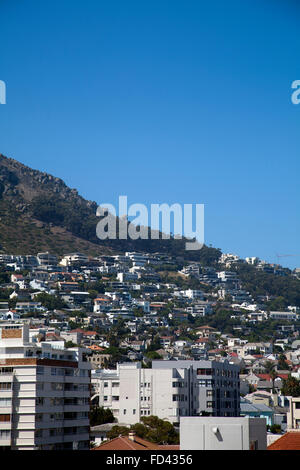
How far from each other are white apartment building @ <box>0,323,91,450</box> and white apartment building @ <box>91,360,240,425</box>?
50.5 feet

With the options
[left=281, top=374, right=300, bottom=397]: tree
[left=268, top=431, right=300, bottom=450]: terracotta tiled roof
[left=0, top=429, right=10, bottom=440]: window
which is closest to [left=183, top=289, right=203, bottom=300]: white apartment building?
[left=281, top=374, right=300, bottom=397]: tree

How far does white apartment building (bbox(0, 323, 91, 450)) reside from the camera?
125 ft

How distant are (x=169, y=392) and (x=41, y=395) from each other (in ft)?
71.3

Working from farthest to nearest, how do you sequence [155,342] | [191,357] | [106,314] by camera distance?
[106,314], [155,342], [191,357]

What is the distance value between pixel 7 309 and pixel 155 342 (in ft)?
77.4

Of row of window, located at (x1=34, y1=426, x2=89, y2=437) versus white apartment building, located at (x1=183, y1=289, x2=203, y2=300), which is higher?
white apartment building, located at (x1=183, y1=289, x2=203, y2=300)

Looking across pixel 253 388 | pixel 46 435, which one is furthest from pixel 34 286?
pixel 46 435

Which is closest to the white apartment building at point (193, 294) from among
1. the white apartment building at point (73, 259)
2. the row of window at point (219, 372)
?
the white apartment building at point (73, 259)

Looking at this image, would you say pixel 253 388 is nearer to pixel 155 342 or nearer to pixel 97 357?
pixel 97 357

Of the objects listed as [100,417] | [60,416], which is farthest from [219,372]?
[60,416]

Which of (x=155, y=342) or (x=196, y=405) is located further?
(x=155, y=342)

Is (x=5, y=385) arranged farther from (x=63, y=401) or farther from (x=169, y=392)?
(x=169, y=392)

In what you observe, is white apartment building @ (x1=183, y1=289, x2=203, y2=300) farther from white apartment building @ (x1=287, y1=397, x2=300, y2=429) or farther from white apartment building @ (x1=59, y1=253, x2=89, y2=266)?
white apartment building @ (x1=287, y1=397, x2=300, y2=429)
